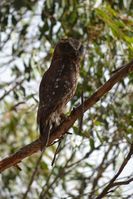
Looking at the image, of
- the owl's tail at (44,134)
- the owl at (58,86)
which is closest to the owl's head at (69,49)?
the owl at (58,86)

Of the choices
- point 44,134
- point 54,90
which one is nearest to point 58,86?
point 54,90

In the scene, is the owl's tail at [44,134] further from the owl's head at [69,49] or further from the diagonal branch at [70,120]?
the owl's head at [69,49]

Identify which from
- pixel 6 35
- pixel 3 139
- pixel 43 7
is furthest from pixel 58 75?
pixel 3 139

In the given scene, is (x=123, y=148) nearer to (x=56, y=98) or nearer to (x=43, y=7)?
(x=43, y=7)

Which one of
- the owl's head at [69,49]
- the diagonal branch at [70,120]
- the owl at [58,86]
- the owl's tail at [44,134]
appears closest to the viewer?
the diagonal branch at [70,120]

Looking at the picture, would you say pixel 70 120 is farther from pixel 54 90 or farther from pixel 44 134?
pixel 54 90

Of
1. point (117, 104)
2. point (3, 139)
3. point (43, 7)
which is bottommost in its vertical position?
point (3, 139)

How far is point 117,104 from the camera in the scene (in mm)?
4891

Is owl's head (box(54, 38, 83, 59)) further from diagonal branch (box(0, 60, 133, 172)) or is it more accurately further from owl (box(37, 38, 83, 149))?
diagonal branch (box(0, 60, 133, 172))

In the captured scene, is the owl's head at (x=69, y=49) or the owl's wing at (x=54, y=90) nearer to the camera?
the owl's wing at (x=54, y=90)

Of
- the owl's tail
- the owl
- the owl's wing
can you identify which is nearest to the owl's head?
the owl

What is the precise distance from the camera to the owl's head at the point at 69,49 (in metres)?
3.66

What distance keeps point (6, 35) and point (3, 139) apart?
1.77 metres

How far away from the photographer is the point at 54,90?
11.0 feet
